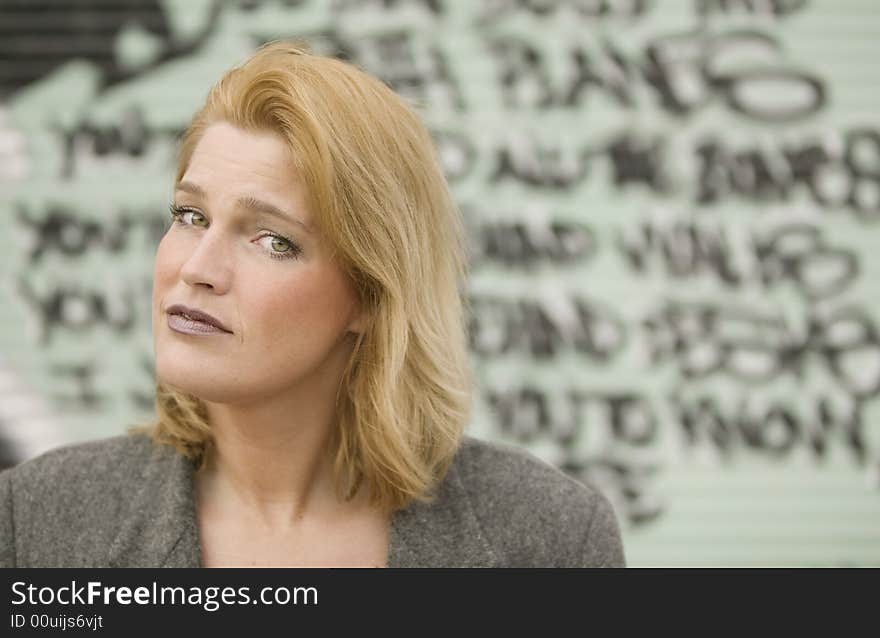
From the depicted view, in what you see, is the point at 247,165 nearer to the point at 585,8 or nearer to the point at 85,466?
the point at 85,466

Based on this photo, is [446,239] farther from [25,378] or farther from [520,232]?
[25,378]

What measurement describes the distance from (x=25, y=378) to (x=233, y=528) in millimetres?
3240

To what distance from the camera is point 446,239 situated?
7.22 feet

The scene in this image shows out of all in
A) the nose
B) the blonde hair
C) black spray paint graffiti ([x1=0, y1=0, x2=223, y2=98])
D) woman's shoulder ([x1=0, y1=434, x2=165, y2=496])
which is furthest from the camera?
black spray paint graffiti ([x1=0, y1=0, x2=223, y2=98])

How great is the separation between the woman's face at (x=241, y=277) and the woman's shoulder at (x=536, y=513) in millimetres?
542

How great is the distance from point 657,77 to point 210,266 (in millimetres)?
3613

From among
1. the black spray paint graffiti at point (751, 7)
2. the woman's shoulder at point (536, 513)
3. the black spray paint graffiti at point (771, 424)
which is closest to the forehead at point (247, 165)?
the woman's shoulder at point (536, 513)

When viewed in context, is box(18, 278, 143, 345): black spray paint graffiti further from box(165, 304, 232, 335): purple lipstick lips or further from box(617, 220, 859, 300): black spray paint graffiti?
box(165, 304, 232, 335): purple lipstick lips

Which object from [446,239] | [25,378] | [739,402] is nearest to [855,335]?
[739,402]

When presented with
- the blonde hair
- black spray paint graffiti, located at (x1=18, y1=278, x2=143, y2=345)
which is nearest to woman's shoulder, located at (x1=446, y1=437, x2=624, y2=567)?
the blonde hair

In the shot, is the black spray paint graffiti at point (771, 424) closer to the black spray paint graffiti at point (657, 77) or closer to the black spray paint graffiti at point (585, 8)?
the black spray paint graffiti at point (657, 77)

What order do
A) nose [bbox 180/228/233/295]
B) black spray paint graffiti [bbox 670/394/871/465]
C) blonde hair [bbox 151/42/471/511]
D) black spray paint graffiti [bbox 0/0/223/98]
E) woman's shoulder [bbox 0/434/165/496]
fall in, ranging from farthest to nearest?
black spray paint graffiti [bbox 0/0/223/98]
black spray paint graffiti [bbox 670/394/871/465]
woman's shoulder [bbox 0/434/165/496]
blonde hair [bbox 151/42/471/511]
nose [bbox 180/228/233/295]

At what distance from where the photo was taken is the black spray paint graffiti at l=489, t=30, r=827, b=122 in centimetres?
491

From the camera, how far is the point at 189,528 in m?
2.04
